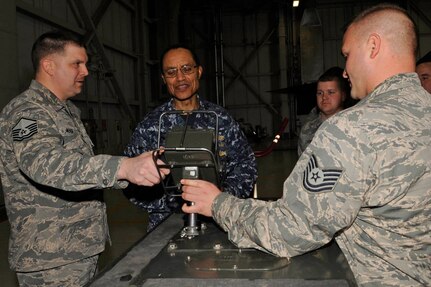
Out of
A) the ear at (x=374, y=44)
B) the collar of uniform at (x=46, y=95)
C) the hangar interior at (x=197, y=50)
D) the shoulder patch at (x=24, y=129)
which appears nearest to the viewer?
the ear at (x=374, y=44)

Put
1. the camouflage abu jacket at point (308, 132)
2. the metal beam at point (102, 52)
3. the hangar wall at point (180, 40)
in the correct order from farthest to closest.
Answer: the metal beam at point (102, 52) → the hangar wall at point (180, 40) → the camouflage abu jacket at point (308, 132)

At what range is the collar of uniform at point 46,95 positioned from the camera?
2.21 metres

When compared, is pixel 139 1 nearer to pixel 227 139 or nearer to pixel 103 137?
pixel 103 137

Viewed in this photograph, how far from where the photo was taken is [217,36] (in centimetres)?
1612

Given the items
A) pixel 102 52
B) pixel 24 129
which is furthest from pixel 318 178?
pixel 102 52

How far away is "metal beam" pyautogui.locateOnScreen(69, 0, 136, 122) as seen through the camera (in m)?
8.68

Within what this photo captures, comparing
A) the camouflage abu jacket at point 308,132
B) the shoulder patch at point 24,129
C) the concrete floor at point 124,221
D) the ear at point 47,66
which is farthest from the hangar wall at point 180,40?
the shoulder patch at point 24,129

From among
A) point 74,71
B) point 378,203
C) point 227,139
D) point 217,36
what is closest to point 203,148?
point 378,203

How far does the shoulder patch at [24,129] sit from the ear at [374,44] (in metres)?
1.34

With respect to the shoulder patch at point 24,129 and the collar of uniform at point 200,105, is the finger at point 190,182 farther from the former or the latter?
the collar of uniform at point 200,105

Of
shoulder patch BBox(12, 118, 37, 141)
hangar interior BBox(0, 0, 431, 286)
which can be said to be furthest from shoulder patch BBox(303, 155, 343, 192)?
hangar interior BBox(0, 0, 431, 286)

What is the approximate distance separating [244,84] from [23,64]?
10496 mm

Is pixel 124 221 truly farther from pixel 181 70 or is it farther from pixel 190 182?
pixel 190 182

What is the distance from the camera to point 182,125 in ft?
7.77
